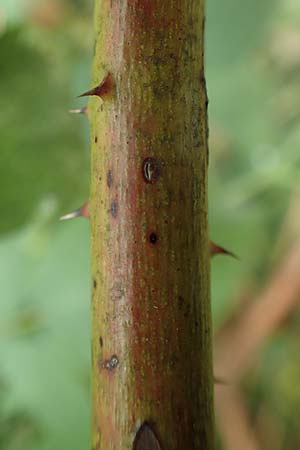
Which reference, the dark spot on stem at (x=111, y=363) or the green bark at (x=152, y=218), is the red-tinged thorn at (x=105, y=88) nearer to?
the green bark at (x=152, y=218)

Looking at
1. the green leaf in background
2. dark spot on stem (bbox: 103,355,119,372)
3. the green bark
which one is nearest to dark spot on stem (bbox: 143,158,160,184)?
the green bark

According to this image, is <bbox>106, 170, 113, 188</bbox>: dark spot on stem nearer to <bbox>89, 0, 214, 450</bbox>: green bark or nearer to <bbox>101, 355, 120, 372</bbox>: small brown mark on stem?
<bbox>89, 0, 214, 450</bbox>: green bark

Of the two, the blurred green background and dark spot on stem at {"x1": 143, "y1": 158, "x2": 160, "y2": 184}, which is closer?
dark spot on stem at {"x1": 143, "y1": 158, "x2": 160, "y2": 184}

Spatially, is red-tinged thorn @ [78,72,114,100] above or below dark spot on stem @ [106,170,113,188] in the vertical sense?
above

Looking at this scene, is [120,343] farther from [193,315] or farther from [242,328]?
[242,328]

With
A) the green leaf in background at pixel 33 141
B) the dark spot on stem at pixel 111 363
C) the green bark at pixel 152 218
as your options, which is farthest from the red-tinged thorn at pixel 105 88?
the green leaf in background at pixel 33 141

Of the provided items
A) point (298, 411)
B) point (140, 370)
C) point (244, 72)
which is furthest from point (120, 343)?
point (244, 72)
